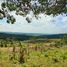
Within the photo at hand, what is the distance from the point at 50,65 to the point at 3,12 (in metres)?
4.58

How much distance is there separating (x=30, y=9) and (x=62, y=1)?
6.67 feet

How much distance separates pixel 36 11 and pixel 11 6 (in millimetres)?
1540

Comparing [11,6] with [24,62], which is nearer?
[11,6]

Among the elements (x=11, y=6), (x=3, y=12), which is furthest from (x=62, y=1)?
(x=3, y=12)

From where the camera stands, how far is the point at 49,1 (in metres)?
16.3

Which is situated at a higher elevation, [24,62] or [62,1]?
[62,1]

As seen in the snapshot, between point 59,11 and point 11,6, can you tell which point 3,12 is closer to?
point 11,6

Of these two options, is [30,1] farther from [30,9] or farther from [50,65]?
[50,65]

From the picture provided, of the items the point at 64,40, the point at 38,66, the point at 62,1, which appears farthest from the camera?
the point at 64,40

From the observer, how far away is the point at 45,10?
16.9m

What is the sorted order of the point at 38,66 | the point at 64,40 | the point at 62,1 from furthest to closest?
1. the point at 64,40
2. the point at 38,66
3. the point at 62,1

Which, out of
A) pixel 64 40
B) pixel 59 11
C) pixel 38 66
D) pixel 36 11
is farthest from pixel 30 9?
pixel 64 40

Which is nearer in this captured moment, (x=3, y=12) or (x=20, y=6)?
(x=20, y=6)

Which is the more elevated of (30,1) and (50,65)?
(30,1)
